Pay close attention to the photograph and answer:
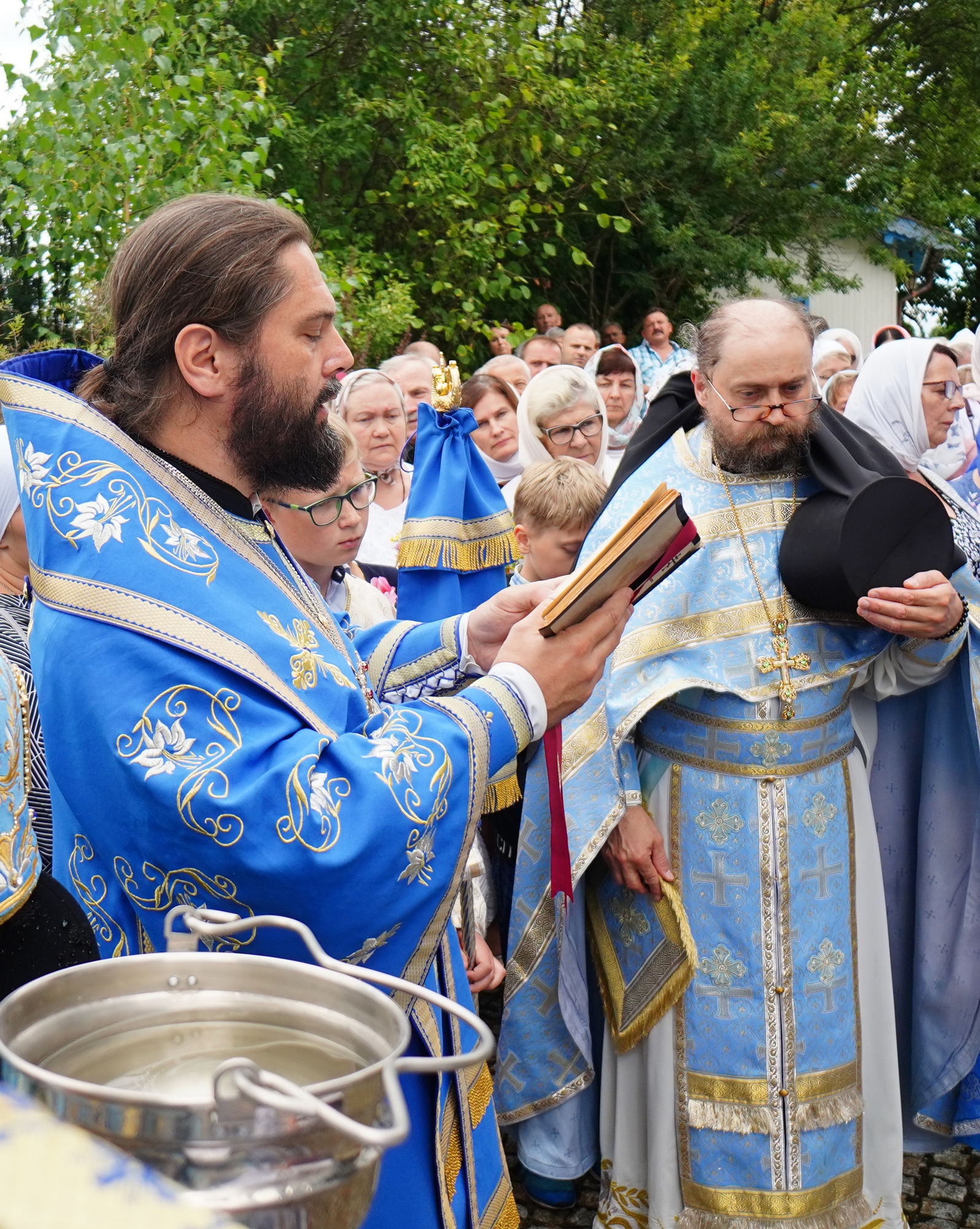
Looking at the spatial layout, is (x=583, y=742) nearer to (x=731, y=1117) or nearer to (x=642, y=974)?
(x=642, y=974)

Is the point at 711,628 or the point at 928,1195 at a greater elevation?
the point at 711,628

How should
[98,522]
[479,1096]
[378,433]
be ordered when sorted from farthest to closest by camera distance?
1. [378,433]
2. [479,1096]
3. [98,522]

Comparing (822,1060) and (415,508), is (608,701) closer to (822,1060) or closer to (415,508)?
(822,1060)

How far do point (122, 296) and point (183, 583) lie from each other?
536 mm

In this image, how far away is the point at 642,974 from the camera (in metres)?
3.36

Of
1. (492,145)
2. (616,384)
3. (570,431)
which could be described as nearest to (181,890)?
(570,431)

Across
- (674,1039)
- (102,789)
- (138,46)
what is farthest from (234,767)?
(138,46)

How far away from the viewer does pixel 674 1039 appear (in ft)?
10.9

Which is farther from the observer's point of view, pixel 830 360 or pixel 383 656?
pixel 830 360

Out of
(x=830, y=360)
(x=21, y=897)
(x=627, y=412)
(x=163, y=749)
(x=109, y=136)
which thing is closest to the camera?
(x=21, y=897)

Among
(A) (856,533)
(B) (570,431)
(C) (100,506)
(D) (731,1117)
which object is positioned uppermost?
(C) (100,506)

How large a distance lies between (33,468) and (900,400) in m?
4.41

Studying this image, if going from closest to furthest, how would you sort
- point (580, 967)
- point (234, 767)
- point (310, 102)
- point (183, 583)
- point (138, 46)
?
point (234, 767) < point (183, 583) < point (580, 967) < point (138, 46) < point (310, 102)

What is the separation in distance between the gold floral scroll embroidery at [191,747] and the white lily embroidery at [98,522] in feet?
0.78
